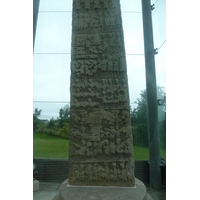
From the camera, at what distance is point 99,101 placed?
194 centimetres

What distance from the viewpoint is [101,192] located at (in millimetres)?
1712

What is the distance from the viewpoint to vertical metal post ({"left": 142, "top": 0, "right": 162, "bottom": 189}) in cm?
399

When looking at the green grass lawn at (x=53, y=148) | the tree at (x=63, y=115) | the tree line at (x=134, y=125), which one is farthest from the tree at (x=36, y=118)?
the tree at (x=63, y=115)

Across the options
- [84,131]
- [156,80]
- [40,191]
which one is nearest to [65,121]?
[40,191]

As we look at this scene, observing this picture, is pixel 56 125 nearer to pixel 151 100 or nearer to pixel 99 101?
pixel 151 100

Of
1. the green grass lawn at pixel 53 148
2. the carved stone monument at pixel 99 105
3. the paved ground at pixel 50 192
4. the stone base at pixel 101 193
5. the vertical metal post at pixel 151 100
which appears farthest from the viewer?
the green grass lawn at pixel 53 148

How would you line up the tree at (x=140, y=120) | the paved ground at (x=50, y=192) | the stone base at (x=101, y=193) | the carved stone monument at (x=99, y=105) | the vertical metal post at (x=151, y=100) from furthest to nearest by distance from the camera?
the tree at (x=140, y=120)
the vertical metal post at (x=151, y=100)
the paved ground at (x=50, y=192)
the carved stone monument at (x=99, y=105)
the stone base at (x=101, y=193)

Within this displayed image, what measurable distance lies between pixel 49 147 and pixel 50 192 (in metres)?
1.09

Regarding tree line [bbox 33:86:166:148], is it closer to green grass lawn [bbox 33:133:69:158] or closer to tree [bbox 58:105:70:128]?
tree [bbox 58:105:70:128]

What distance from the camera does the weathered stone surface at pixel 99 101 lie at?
188 cm

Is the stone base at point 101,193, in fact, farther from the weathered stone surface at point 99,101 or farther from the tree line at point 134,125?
the tree line at point 134,125

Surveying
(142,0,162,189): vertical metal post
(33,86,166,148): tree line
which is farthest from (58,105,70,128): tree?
(142,0,162,189): vertical metal post

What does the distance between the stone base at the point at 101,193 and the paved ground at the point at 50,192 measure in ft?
6.46

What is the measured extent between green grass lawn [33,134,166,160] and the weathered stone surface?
2.61 metres
